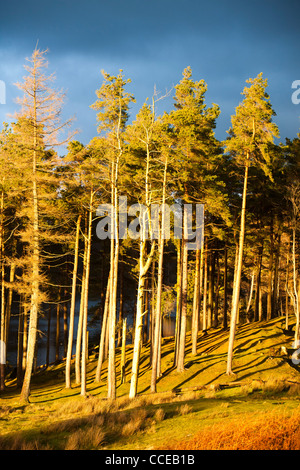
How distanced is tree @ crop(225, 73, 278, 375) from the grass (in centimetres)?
344

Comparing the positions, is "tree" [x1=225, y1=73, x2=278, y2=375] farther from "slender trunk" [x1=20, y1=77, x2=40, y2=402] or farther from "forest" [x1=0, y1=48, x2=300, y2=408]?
"slender trunk" [x1=20, y1=77, x2=40, y2=402]

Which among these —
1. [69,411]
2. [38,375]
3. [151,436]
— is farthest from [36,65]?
[38,375]

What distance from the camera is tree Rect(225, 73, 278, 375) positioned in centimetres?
1944

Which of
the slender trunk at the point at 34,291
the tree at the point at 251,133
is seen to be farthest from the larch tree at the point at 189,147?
the slender trunk at the point at 34,291

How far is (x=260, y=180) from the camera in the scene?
85.3 ft

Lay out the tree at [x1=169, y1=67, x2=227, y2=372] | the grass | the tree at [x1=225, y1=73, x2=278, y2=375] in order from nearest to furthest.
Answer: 1. the grass
2. the tree at [x1=225, y1=73, x2=278, y2=375]
3. the tree at [x1=169, y1=67, x2=227, y2=372]

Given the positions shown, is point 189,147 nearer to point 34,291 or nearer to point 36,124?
point 36,124

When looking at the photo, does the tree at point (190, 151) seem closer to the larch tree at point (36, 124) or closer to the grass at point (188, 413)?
the grass at point (188, 413)

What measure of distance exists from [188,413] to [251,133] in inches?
638

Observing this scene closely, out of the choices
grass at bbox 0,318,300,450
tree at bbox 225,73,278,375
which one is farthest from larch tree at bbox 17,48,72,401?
tree at bbox 225,73,278,375

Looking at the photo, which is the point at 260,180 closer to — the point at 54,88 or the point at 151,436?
the point at 54,88

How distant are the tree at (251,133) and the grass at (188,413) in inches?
135

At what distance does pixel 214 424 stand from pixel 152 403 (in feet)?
21.7
